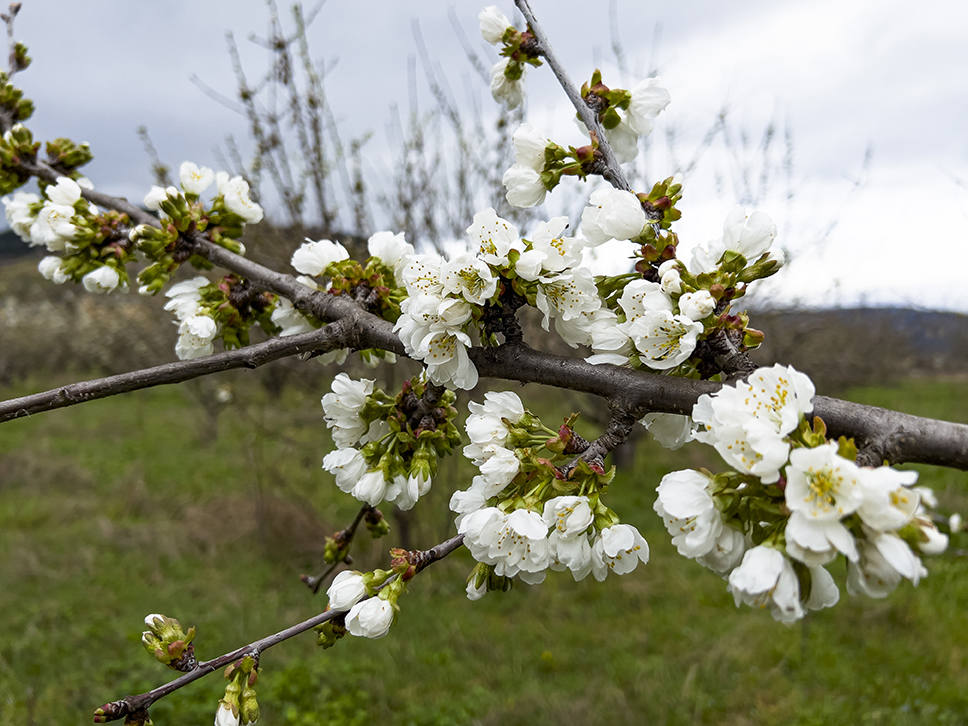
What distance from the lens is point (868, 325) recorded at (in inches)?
504

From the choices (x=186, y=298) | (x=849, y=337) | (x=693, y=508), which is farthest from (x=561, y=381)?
(x=849, y=337)

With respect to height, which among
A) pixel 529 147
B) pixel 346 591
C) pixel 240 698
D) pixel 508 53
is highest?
pixel 508 53

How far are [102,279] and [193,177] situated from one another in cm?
37

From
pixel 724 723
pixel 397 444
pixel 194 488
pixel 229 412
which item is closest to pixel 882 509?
pixel 397 444

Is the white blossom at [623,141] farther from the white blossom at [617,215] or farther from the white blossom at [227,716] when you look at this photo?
the white blossom at [227,716]

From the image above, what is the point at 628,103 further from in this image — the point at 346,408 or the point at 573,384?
the point at 346,408

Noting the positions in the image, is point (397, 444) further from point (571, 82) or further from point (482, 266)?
point (571, 82)

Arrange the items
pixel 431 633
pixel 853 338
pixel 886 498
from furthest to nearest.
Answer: pixel 853 338 → pixel 431 633 → pixel 886 498

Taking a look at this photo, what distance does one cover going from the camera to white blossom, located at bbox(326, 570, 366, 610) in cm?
121

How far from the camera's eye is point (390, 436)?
4.73 ft

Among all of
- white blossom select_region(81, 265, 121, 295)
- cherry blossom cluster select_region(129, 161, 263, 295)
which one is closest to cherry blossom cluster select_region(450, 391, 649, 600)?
cherry blossom cluster select_region(129, 161, 263, 295)

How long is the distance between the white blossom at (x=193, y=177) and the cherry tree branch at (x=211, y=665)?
1248 millimetres

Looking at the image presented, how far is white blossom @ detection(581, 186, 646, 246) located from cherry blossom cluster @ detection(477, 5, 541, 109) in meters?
0.60

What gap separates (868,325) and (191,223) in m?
13.6
